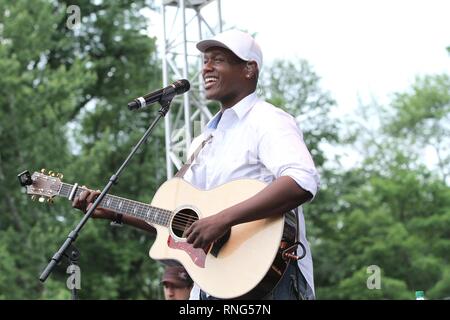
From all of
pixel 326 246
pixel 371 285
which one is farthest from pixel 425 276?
pixel 371 285

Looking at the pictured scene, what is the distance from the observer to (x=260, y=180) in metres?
3.97

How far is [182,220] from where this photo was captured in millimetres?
4180

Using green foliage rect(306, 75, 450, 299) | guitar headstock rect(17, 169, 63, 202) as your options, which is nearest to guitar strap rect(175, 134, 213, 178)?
guitar headstock rect(17, 169, 63, 202)

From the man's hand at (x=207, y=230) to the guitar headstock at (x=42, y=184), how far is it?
1.03 metres

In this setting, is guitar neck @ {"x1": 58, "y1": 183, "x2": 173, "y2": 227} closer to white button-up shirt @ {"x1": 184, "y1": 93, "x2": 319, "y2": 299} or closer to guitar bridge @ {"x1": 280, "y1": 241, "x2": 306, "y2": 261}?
white button-up shirt @ {"x1": 184, "y1": 93, "x2": 319, "y2": 299}

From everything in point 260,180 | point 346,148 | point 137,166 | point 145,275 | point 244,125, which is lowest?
point 260,180

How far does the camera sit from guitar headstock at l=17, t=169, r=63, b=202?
4637 mm

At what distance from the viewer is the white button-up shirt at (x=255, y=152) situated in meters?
3.86

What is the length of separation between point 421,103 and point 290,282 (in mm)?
27467

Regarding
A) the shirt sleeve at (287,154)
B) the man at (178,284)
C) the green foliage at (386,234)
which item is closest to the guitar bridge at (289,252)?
the shirt sleeve at (287,154)

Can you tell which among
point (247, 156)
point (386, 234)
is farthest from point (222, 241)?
point (386, 234)

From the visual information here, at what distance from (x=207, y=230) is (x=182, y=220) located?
12.0 inches
